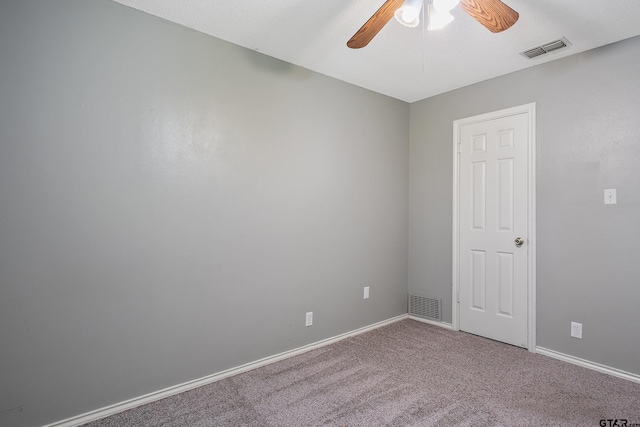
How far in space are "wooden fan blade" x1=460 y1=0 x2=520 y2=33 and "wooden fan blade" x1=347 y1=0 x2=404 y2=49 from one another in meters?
0.33

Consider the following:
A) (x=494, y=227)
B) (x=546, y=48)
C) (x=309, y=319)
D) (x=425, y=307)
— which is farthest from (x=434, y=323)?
(x=546, y=48)

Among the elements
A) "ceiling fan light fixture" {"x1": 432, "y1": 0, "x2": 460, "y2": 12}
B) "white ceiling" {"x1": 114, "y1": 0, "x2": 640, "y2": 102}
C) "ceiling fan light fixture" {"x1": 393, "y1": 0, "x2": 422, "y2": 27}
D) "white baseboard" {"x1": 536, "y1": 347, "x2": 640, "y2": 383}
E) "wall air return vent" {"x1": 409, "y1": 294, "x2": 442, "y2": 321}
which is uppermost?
"white ceiling" {"x1": 114, "y1": 0, "x2": 640, "y2": 102}

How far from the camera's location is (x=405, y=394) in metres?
2.15

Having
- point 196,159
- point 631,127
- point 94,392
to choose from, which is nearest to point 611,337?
point 631,127

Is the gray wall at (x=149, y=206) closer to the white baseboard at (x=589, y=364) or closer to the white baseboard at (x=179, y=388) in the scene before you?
the white baseboard at (x=179, y=388)

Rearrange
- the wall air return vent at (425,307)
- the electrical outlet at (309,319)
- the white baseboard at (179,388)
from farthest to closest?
1. the wall air return vent at (425,307)
2. the electrical outlet at (309,319)
3. the white baseboard at (179,388)

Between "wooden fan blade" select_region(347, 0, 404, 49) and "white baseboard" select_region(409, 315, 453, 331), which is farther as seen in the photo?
"white baseboard" select_region(409, 315, 453, 331)

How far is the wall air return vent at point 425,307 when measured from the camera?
351 cm

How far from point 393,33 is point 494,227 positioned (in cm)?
199

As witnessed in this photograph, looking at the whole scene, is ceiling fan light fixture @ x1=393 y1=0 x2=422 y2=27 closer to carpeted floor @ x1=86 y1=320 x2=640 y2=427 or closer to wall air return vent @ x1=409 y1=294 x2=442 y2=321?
carpeted floor @ x1=86 y1=320 x2=640 y2=427

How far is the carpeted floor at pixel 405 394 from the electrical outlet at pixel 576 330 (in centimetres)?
24

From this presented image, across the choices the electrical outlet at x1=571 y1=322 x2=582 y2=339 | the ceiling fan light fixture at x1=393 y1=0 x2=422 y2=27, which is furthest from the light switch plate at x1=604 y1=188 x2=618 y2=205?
the ceiling fan light fixture at x1=393 y1=0 x2=422 y2=27

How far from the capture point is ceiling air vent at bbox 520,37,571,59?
2.45m

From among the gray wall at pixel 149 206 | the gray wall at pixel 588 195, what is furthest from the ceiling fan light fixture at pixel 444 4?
the gray wall at pixel 588 195
